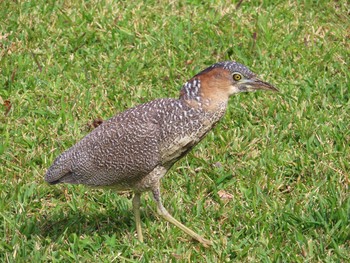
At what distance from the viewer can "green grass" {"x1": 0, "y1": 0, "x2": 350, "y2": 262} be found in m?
5.84

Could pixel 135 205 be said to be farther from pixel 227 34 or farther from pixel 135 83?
pixel 227 34

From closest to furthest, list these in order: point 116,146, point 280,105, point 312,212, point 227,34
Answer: point 116,146
point 312,212
point 280,105
point 227,34

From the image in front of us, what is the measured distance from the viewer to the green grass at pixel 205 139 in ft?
19.2

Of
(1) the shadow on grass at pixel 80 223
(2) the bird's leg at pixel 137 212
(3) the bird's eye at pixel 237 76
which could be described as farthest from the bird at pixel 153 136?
(1) the shadow on grass at pixel 80 223

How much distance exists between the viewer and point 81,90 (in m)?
7.71

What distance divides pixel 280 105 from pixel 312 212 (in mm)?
1646

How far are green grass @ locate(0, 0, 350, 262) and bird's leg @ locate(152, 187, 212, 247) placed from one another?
5 centimetres

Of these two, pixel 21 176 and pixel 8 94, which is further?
pixel 8 94

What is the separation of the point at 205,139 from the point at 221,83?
1.52 metres

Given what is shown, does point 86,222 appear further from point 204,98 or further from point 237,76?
point 237,76

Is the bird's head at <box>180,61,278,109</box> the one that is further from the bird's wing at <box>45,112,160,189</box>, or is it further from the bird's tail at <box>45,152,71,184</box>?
the bird's tail at <box>45,152,71,184</box>

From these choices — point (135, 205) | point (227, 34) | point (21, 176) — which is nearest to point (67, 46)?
point (227, 34)

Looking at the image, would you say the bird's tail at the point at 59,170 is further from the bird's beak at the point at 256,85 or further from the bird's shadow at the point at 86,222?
the bird's beak at the point at 256,85

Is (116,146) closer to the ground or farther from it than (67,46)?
farther from it
